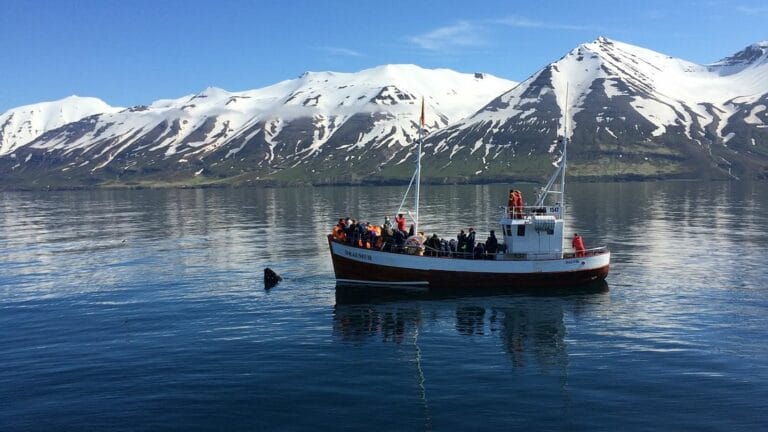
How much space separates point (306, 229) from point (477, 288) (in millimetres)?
55510

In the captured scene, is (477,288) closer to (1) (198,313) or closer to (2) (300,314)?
(2) (300,314)

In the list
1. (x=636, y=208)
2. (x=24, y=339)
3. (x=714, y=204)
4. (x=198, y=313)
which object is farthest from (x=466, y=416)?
(x=714, y=204)

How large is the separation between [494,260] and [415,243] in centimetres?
666

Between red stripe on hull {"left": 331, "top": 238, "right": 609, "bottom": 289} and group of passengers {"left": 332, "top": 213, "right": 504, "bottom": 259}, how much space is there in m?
1.61

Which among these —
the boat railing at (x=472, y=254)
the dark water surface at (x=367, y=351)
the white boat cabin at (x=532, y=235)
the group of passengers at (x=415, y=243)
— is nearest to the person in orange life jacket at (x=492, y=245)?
the group of passengers at (x=415, y=243)

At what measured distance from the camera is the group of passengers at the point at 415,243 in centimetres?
5062

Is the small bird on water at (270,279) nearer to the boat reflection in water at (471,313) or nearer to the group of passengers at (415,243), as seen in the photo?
the boat reflection in water at (471,313)

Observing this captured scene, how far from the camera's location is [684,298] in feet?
152

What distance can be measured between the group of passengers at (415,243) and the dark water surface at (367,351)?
4557mm

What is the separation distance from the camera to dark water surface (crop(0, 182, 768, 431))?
83.4ft

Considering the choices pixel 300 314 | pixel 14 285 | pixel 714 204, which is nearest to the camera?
pixel 300 314

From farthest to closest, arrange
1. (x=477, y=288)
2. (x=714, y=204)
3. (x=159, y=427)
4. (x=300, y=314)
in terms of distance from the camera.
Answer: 1. (x=714, y=204)
2. (x=477, y=288)
3. (x=300, y=314)
4. (x=159, y=427)

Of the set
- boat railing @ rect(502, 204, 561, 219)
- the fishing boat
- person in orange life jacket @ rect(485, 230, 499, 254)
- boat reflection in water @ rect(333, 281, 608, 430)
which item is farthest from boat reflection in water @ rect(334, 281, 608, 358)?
boat railing @ rect(502, 204, 561, 219)

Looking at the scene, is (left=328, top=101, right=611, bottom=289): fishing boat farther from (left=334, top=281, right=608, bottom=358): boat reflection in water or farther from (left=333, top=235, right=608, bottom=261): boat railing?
(left=334, top=281, right=608, bottom=358): boat reflection in water
